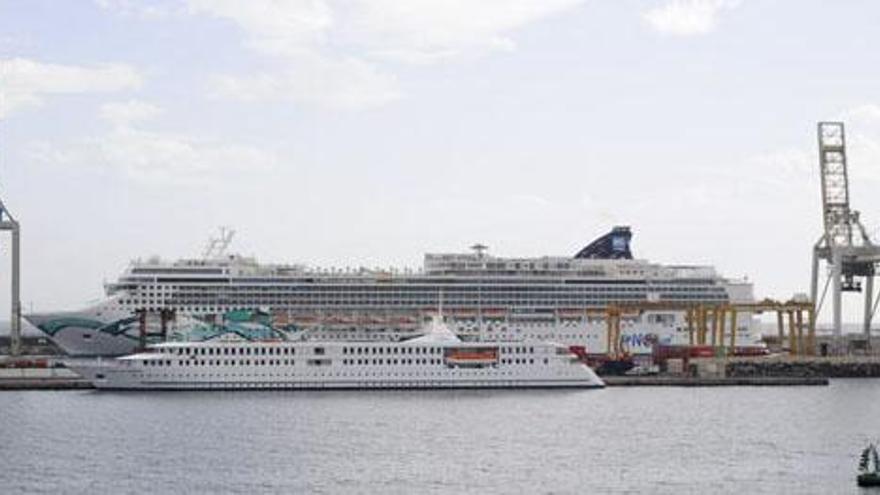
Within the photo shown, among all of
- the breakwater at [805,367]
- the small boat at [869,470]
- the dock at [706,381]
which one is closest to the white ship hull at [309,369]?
the dock at [706,381]

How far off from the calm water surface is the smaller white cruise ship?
69.5 inches

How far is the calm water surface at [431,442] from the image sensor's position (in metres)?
44.1

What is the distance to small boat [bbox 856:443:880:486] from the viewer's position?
4291 cm

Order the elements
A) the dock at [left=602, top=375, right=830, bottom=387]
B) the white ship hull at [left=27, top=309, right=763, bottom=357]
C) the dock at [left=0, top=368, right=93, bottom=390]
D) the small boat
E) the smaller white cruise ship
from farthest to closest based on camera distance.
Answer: the white ship hull at [left=27, top=309, right=763, bottom=357] < the dock at [left=602, top=375, right=830, bottom=387] < the dock at [left=0, top=368, right=93, bottom=390] < the smaller white cruise ship < the small boat

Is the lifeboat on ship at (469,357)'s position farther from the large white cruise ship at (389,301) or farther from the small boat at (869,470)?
the small boat at (869,470)

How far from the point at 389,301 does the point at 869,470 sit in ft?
158

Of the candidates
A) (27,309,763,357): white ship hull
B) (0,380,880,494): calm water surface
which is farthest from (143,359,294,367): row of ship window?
(27,309,763,357): white ship hull

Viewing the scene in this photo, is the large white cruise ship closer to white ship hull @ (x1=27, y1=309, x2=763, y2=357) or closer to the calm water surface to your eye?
white ship hull @ (x1=27, y1=309, x2=763, y2=357)

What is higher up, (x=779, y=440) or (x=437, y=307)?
(x=437, y=307)

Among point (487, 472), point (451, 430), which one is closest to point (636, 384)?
point (451, 430)

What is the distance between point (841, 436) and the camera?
179 ft

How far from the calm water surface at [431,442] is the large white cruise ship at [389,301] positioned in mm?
15507

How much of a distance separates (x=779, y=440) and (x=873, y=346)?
49.6m

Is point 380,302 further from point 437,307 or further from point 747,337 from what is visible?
point 747,337
